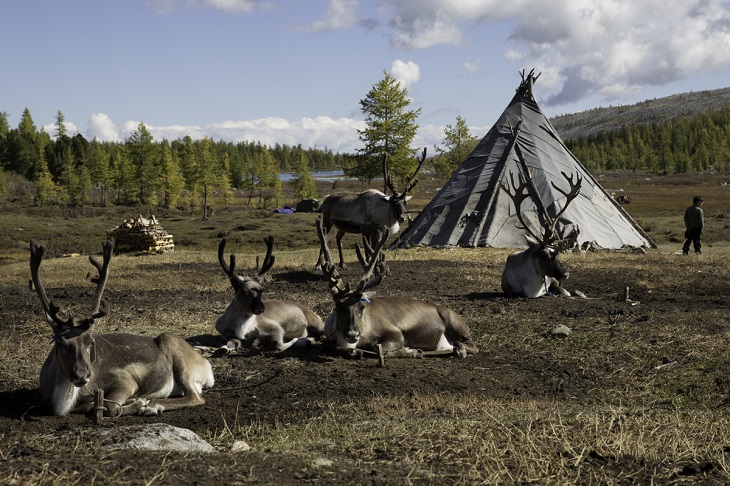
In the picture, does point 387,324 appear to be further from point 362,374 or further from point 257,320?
point 257,320

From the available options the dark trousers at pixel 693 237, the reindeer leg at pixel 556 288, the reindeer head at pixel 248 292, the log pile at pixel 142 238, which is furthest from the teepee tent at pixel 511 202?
the reindeer head at pixel 248 292

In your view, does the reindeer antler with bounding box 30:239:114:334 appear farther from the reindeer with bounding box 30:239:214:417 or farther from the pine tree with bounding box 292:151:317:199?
the pine tree with bounding box 292:151:317:199

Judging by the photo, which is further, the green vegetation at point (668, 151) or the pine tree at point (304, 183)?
the green vegetation at point (668, 151)

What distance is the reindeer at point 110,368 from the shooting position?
306 inches

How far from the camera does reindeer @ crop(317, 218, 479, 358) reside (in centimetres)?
1095

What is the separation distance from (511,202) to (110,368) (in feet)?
71.1

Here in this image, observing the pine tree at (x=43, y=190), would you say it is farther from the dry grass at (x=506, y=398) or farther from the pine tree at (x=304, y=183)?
the dry grass at (x=506, y=398)

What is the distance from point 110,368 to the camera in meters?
8.28

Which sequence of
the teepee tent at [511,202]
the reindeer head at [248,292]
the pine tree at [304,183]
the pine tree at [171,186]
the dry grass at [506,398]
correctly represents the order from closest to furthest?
the dry grass at [506,398] < the reindeer head at [248,292] < the teepee tent at [511,202] < the pine tree at [171,186] < the pine tree at [304,183]

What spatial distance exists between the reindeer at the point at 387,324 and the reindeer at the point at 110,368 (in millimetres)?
2369

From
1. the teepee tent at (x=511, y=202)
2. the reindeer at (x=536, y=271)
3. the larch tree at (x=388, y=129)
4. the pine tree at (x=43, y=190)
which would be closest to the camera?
the reindeer at (x=536, y=271)

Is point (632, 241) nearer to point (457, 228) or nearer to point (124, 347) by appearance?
point (457, 228)

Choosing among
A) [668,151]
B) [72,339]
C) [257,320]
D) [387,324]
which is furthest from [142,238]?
[668,151]

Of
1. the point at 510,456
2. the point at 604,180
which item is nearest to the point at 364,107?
the point at 510,456
